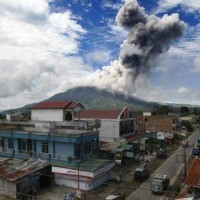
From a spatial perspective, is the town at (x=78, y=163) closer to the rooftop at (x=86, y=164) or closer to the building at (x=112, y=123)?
the rooftop at (x=86, y=164)

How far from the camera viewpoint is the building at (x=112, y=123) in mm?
61875

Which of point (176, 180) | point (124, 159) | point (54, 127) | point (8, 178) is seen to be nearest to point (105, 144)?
point (124, 159)

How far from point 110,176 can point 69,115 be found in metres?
12.4

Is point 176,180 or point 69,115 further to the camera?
point 69,115

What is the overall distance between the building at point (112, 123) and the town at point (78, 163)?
0.61 feet

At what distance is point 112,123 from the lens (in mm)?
61969

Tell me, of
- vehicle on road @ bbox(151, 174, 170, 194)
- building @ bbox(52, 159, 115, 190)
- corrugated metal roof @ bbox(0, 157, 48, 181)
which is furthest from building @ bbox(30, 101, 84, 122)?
vehicle on road @ bbox(151, 174, 170, 194)

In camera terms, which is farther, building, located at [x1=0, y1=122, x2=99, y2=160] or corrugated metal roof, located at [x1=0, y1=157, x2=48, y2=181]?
building, located at [x1=0, y1=122, x2=99, y2=160]

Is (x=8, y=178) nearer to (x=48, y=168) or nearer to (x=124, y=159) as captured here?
(x=48, y=168)

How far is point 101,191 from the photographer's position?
38.3 meters

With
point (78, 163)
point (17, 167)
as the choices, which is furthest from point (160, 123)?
point (17, 167)

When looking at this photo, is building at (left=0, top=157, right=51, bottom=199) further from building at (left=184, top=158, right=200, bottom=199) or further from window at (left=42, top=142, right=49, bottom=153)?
building at (left=184, top=158, right=200, bottom=199)

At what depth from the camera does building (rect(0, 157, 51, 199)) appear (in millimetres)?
36031

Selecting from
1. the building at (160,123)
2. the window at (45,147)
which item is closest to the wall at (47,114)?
the window at (45,147)
